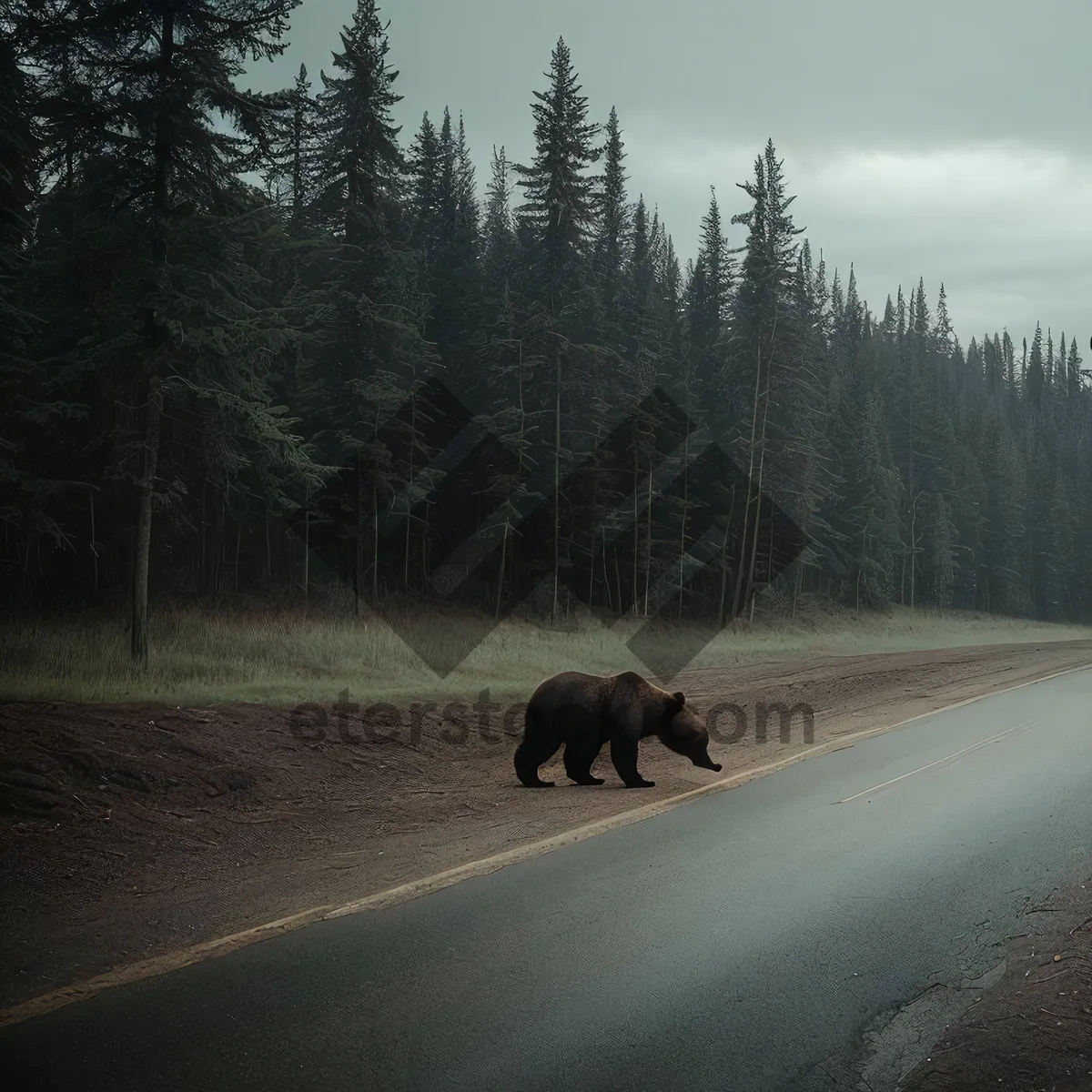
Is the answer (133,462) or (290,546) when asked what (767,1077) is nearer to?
(133,462)

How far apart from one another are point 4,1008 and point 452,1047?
85.3 inches

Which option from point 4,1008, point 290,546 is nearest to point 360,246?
point 290,546

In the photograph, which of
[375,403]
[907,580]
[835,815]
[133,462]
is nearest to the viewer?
[835,815]

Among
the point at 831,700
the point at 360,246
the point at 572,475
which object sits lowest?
the point at 831,700

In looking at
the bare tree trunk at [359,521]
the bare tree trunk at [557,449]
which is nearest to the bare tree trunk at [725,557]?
the bare tree trunk at [557,449]

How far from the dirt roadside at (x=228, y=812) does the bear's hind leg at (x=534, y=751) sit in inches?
10.3

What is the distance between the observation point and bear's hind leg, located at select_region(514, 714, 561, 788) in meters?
10.3

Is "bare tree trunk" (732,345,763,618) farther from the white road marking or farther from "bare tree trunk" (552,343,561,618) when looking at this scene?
the white road marking

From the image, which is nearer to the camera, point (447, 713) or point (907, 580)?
point (447, 713)

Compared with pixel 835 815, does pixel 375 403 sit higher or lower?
higher

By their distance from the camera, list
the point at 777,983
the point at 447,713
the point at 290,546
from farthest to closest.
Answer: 1. the point at 290,546
2. the point at 447,713
3. the point at 777,983

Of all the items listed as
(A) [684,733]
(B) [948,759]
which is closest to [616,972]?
(A) [684,733]

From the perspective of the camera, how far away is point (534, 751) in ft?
33.9

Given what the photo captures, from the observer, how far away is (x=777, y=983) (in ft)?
16.8
